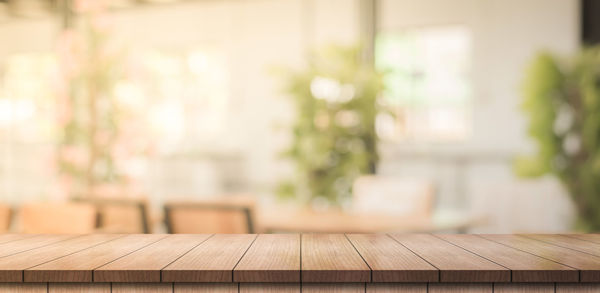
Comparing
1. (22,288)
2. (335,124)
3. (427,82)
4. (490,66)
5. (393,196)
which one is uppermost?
(490,66)

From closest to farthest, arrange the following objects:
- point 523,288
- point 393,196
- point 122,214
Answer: point 523,288
point 122,214
point 393,196

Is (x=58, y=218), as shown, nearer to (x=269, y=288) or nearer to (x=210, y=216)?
(x=210, y=216)

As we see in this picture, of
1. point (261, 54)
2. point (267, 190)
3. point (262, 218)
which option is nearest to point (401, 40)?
point (261, 54)

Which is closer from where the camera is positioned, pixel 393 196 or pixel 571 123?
pixel 393 196

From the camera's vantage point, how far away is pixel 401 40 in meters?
6.21

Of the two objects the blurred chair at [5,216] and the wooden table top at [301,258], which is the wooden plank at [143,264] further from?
the blurred chair at [5,216]

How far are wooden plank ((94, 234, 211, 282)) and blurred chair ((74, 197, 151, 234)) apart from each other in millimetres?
1565

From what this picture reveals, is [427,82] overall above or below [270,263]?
above

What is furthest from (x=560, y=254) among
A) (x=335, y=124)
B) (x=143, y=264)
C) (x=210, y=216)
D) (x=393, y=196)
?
(x=335, y=124)

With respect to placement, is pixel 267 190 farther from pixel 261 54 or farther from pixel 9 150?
pixel 9 150

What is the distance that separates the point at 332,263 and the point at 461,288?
0.88ft

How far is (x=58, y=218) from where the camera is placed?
2814 millimetres

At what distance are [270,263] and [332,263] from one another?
0.43 ft

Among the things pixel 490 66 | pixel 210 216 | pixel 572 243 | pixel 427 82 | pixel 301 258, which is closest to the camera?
pixel 301 258
